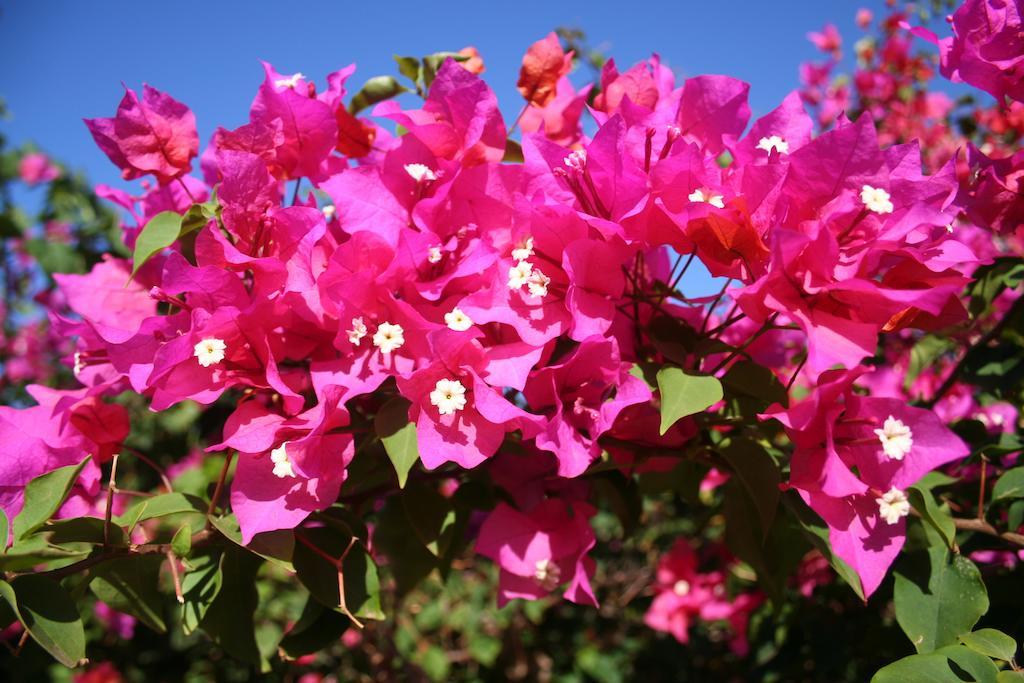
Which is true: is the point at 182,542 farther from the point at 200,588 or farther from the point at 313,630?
the point at 313,630

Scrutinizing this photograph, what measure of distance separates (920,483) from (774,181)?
46 centimetres

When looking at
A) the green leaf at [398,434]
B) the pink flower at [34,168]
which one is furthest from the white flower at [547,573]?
the pink flower at [34,168]

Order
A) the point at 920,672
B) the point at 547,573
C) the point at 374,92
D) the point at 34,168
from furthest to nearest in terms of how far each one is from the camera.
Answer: the point at 34,168 → the point at 374,92 → the point at 547,573 → the point at 920,672

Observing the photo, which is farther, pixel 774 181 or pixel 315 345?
pixel 315 345

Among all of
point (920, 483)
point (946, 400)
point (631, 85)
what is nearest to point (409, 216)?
point (631, 85)

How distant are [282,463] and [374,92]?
0.61m

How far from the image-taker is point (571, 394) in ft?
2.72

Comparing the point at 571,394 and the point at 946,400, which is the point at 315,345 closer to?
the point at 571,394

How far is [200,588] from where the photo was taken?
2.99 ft

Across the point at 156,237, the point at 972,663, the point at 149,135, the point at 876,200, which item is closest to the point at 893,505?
the point at 972,663

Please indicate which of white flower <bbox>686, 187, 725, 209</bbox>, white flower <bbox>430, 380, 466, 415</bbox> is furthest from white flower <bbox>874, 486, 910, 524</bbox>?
white flower <bbox>430, 380, 466, 415</bbox>

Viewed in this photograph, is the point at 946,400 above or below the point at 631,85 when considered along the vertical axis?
below

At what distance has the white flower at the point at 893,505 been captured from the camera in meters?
0.76

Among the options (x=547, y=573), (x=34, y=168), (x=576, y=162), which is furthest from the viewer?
(x=34, y=168)
